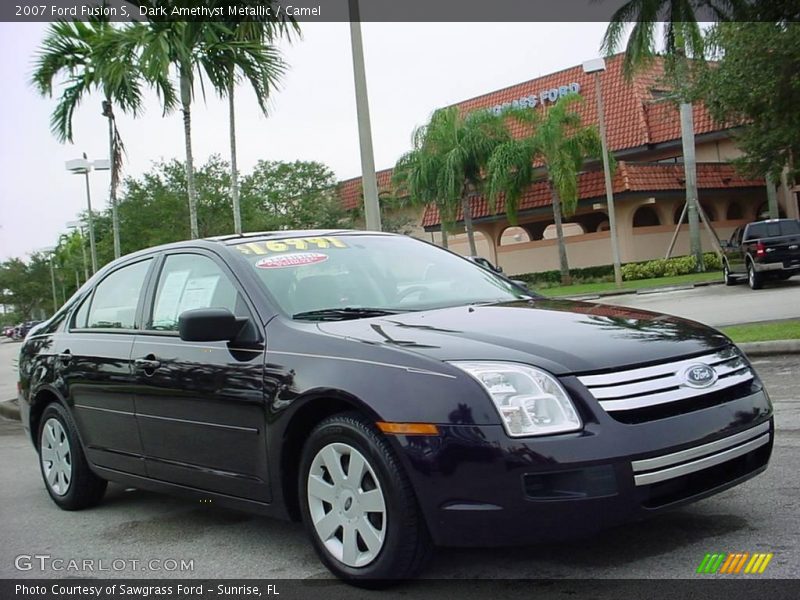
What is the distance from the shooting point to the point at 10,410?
12.2 m

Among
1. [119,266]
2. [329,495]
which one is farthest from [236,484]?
[119,266]

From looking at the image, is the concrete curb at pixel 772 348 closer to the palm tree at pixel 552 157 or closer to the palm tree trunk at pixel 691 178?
the palm tree trunk at pixel 691 178

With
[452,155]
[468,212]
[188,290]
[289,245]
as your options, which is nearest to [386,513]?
[289,245]

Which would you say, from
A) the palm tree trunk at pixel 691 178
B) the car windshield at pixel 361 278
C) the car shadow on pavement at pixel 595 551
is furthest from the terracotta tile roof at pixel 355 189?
the car shadow on pavement at pixel 595 551

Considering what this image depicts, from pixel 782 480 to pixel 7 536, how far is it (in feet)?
14.9

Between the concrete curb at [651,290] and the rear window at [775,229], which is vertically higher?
the rear window at [775,229]

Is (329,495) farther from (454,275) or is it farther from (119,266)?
(119,266)

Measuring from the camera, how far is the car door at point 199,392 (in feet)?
14.5

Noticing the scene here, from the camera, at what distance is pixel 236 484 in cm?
452

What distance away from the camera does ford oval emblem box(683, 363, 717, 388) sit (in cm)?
375

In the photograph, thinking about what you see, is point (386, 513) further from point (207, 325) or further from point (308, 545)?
point (207, 325)

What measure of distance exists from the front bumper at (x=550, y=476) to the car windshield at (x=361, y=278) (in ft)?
4.00

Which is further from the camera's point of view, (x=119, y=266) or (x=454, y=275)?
(x=119, y=266)

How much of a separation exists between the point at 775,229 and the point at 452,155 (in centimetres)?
1580
